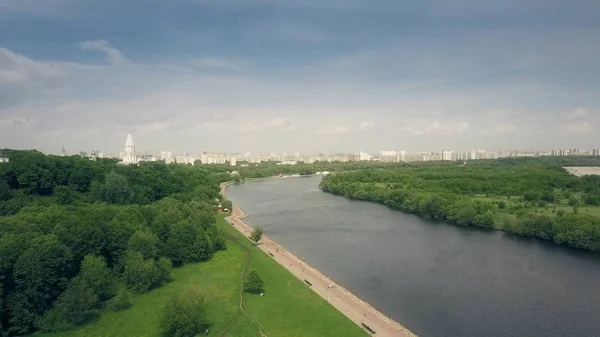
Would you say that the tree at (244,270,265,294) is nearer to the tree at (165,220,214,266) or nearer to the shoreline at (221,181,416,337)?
the shoreline at (221,181,416,337)

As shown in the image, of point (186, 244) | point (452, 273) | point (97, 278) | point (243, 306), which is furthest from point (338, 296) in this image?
point (97, 278)

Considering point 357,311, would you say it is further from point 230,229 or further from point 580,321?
point 230,229

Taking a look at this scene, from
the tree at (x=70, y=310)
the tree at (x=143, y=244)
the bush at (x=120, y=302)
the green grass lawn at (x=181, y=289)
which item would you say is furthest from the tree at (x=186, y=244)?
the tree at (x=70, y=310)

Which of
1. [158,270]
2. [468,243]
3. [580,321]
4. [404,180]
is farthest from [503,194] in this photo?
[158,270]

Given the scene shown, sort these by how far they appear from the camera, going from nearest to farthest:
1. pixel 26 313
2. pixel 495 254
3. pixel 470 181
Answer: pixel 26 313 → pixel 495 254 → pixel 470 181

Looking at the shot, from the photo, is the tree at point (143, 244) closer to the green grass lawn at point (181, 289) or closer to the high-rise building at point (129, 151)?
the green grass lawn at point (181, 289)
